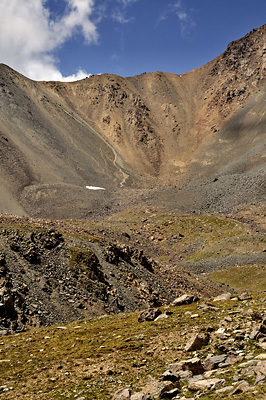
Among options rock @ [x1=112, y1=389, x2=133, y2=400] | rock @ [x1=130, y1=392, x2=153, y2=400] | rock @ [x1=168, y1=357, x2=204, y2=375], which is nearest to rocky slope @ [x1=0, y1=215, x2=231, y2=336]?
rock @ [x1=112, y1=389, x2=133, y2=400]

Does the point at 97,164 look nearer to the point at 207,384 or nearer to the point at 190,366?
the point at 190,366

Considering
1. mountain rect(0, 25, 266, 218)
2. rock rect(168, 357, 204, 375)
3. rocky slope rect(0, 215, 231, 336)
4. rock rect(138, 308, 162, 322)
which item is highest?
mountain rect(0, 25, 266, 218)

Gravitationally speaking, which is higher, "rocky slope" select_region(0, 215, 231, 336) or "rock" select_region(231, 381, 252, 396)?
"rocky slope" select_region(0, 215, 231, 336)

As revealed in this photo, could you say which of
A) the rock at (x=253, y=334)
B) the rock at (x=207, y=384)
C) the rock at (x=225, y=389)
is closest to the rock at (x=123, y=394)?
the rock at (x=207, y=384)

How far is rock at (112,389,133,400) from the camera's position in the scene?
43.5ft

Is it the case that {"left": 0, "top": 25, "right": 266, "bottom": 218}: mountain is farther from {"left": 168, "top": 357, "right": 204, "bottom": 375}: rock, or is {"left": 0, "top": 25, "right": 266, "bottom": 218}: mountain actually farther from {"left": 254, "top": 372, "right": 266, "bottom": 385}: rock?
{"left": 254, "top": 372, "right": 266, "bottom": 385}: rock

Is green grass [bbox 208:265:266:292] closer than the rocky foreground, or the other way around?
the rocky foreground

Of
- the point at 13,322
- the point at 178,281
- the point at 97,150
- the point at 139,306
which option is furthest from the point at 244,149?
the point at 13,322

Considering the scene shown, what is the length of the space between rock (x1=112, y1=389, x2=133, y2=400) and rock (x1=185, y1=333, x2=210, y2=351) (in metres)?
3.85

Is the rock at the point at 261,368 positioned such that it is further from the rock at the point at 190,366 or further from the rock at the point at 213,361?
the rock at the point at 190,366

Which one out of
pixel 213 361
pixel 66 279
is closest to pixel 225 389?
pixel 213 361

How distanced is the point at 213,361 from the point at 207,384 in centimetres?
211

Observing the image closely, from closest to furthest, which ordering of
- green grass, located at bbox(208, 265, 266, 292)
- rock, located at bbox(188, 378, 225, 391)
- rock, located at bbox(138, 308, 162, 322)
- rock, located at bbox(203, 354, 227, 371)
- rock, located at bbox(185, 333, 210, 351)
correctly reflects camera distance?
1. rock, located at bbox(188, 378, 225, 391)
2. rock, located at bbox(203, 354, 227, 371)
3. rock, located at bbox(185, 333, 210, 351)
4. rock, located at bbox(138, 308, 162, 322)
5. green grass, located at bbox(208, 265, 266, 292)

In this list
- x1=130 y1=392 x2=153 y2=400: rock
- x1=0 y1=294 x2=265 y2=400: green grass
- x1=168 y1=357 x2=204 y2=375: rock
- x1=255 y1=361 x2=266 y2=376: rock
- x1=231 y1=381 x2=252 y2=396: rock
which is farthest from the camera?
x1=0 y1=294 x2=265 y2=400: green grass
